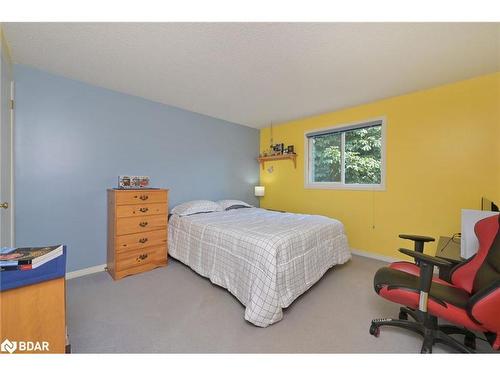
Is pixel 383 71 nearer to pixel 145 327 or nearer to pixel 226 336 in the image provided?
pixel 226 336

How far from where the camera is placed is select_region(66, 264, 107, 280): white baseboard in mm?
2428

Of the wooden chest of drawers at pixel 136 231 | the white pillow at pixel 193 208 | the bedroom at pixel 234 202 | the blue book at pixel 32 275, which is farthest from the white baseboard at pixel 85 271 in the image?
the blue book at pixel 32 275

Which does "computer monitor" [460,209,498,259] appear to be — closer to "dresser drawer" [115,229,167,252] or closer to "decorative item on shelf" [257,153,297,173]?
"decorative item on shelf" [257,153,297,173]

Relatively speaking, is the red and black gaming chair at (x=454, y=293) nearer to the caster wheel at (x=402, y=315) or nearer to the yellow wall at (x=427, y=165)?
the caster wheel at (x=402, y=315)

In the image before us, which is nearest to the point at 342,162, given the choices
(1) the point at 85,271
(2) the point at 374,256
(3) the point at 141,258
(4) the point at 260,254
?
(2) the point at 374,256

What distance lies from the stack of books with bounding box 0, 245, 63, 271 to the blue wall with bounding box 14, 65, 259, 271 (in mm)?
1629

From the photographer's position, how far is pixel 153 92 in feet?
Answer: 9.14

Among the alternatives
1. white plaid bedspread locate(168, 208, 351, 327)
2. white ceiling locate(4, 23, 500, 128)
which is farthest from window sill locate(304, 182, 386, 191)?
white ceiling locate(4, 23, 500, 128)

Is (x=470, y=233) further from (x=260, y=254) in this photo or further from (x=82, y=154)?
(x=82, y=154)

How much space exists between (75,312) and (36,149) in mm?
1741

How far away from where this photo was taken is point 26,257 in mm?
936

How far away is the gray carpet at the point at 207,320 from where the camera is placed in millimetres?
1437

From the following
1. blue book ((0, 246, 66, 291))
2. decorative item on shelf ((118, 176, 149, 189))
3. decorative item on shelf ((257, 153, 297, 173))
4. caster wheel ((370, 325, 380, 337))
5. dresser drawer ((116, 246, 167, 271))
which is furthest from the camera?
decorative item on shelf ((257, 153, 297, 173))
